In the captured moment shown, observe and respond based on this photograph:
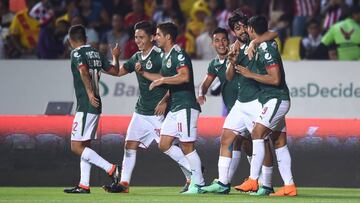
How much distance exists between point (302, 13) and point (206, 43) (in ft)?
7.48

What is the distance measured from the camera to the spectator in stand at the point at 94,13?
2598cm

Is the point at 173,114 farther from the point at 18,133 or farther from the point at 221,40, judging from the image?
the point at 18,133

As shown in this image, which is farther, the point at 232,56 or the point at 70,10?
the point at 70,10

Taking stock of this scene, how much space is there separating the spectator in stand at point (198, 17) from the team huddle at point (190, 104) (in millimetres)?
7428

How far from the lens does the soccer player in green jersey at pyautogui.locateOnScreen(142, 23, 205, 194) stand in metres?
17.5

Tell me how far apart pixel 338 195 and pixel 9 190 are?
457cm

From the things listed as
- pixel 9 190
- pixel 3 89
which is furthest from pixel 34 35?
pixel 9 190

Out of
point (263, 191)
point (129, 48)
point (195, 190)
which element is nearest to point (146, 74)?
point (195, 190)

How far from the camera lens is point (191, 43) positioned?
24.9m

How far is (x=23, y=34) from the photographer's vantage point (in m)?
25.5

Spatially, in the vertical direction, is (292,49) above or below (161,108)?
above

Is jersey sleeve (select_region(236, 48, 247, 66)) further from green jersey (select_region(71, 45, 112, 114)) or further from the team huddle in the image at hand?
green jersey (select_region(71, 45, 112, 114))

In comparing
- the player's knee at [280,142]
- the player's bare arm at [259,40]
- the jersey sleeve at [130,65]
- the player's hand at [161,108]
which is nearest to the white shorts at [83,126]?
the player's hand at [161,108]

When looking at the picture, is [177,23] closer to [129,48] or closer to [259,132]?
[129,48]
